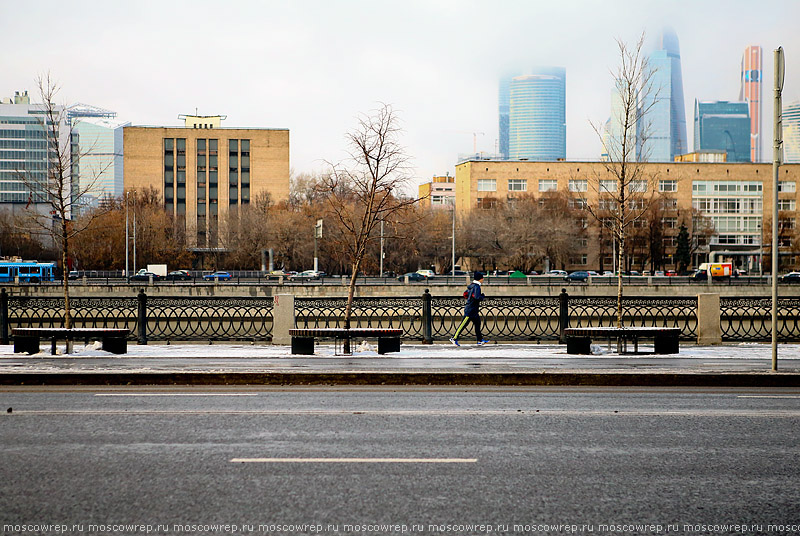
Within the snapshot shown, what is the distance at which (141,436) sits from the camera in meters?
8.92

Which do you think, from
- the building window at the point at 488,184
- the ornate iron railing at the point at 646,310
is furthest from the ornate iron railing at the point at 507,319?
the building window at the point at 488,184

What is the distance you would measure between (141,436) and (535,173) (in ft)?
370

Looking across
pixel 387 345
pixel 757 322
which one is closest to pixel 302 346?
pixel 387 345

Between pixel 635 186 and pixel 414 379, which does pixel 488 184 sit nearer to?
pixel 635 186

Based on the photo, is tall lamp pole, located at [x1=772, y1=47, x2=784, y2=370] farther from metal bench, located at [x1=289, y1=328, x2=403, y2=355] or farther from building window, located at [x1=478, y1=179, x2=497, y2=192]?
building window, located at [x1=478, y1=179, x2=497, y2=192]

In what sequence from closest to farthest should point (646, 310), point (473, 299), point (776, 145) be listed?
1. point (776, 145)
2. point (473, 299)
3. point (646, 310)

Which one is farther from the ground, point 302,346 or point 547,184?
point 547,184

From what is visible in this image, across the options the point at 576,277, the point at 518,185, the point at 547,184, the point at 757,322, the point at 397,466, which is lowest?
the point at 757,322

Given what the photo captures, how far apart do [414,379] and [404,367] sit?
1.66 metres

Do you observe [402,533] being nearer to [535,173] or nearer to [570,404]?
[570,404]

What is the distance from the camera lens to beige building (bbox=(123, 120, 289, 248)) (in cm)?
12481

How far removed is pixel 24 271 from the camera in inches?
2911

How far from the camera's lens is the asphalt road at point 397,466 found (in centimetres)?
599

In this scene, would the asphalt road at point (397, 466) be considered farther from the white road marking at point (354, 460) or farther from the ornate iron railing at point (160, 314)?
the ornate iron railing at point (160, 314)
